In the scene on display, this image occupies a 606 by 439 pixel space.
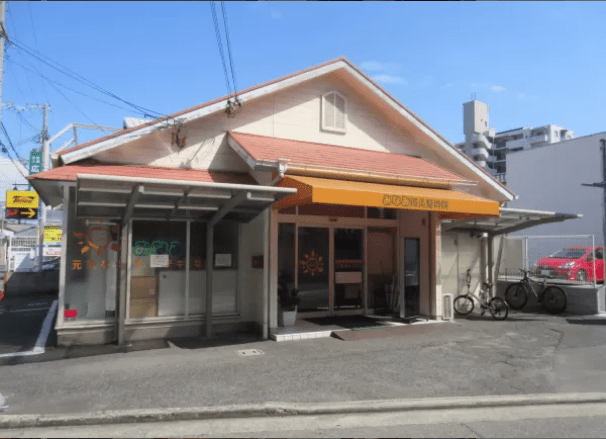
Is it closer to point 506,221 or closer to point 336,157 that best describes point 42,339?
point 336,157

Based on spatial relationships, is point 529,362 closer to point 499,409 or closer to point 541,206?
point 499,409

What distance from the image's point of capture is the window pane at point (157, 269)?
9.16 metres

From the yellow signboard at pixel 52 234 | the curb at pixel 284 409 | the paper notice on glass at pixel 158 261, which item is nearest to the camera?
the curb at pixel 284 409

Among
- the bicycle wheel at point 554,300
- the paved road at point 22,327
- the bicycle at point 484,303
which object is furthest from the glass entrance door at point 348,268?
the paved road at point 22,327

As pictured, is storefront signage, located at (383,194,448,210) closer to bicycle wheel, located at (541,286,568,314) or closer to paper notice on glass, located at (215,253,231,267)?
paper notice on glass, located at (215,253,231,267)

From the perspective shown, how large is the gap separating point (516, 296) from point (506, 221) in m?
2.52

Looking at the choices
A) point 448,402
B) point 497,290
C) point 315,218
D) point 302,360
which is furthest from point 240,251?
point 497,290

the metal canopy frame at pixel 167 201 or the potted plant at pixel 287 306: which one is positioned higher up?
the metal canopy frame at pixel 167 201

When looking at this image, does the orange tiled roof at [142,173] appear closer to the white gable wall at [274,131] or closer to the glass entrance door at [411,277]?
the white gable wall at [274,131]

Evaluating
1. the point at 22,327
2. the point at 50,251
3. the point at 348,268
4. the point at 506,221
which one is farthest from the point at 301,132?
the point at 50,251

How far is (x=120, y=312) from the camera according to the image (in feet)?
28.2

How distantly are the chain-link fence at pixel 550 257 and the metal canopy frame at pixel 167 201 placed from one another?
8.62 m

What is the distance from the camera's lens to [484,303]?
12344 millimetres

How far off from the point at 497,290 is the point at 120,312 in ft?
35.8
